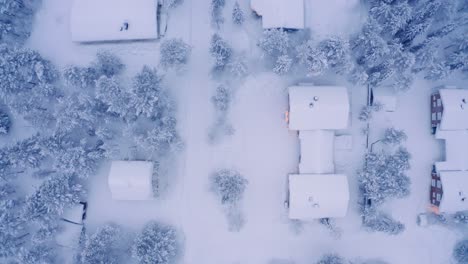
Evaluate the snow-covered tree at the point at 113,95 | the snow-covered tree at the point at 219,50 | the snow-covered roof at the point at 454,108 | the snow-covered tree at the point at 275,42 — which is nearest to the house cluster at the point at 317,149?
the snow-covered tree at the point at 275,42

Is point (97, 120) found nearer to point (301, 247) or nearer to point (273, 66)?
point (273, 66)

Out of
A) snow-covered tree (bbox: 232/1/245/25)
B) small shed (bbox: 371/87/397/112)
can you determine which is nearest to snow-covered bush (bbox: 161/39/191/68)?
snow-covered tree (bbox: 232/1/245/25)

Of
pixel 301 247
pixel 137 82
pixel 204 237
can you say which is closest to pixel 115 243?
pixel 204 237

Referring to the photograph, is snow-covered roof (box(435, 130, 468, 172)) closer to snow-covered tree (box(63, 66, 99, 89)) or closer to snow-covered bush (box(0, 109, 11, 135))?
snow-covered tree (box(63, 66, 99, 89))

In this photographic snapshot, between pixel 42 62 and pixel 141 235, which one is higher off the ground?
pixel 42 62

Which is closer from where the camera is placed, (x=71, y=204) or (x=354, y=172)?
(x=71, y=204)

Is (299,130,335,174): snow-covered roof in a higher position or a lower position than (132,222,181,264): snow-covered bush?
higher
